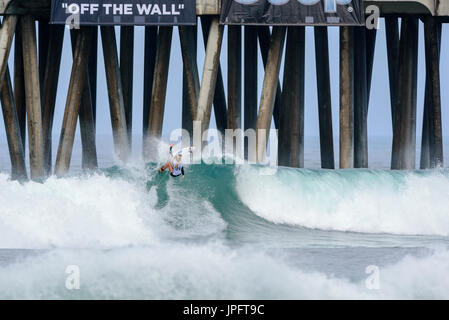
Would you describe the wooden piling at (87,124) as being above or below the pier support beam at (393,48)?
below

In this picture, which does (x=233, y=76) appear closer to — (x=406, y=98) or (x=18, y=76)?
(x=406, y=98)

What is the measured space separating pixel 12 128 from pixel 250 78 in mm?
7481

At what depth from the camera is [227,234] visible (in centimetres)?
1972

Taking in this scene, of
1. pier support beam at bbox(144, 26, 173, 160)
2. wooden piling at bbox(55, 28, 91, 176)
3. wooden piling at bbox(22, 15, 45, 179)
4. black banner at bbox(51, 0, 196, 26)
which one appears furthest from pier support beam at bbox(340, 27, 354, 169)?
wooden piling at bbox(22, 15, 45, 179)

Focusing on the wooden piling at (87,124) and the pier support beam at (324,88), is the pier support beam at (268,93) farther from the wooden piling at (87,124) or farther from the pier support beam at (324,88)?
the wooden piling at (87,124)

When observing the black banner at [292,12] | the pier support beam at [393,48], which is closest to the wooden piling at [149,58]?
the black banner at [292,12]

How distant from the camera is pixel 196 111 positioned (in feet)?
79.9

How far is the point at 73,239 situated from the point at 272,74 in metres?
8.83

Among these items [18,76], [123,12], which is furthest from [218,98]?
[18,76]

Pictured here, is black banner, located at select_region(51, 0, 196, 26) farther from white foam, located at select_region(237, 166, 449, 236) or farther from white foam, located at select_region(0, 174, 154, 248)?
white foam, located at select_region(237, 166, 449, 236)

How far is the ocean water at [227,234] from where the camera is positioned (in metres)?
12.3

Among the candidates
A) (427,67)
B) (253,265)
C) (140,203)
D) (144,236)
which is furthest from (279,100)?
(253,265)

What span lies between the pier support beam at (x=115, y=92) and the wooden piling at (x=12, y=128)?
2990 millimetres
